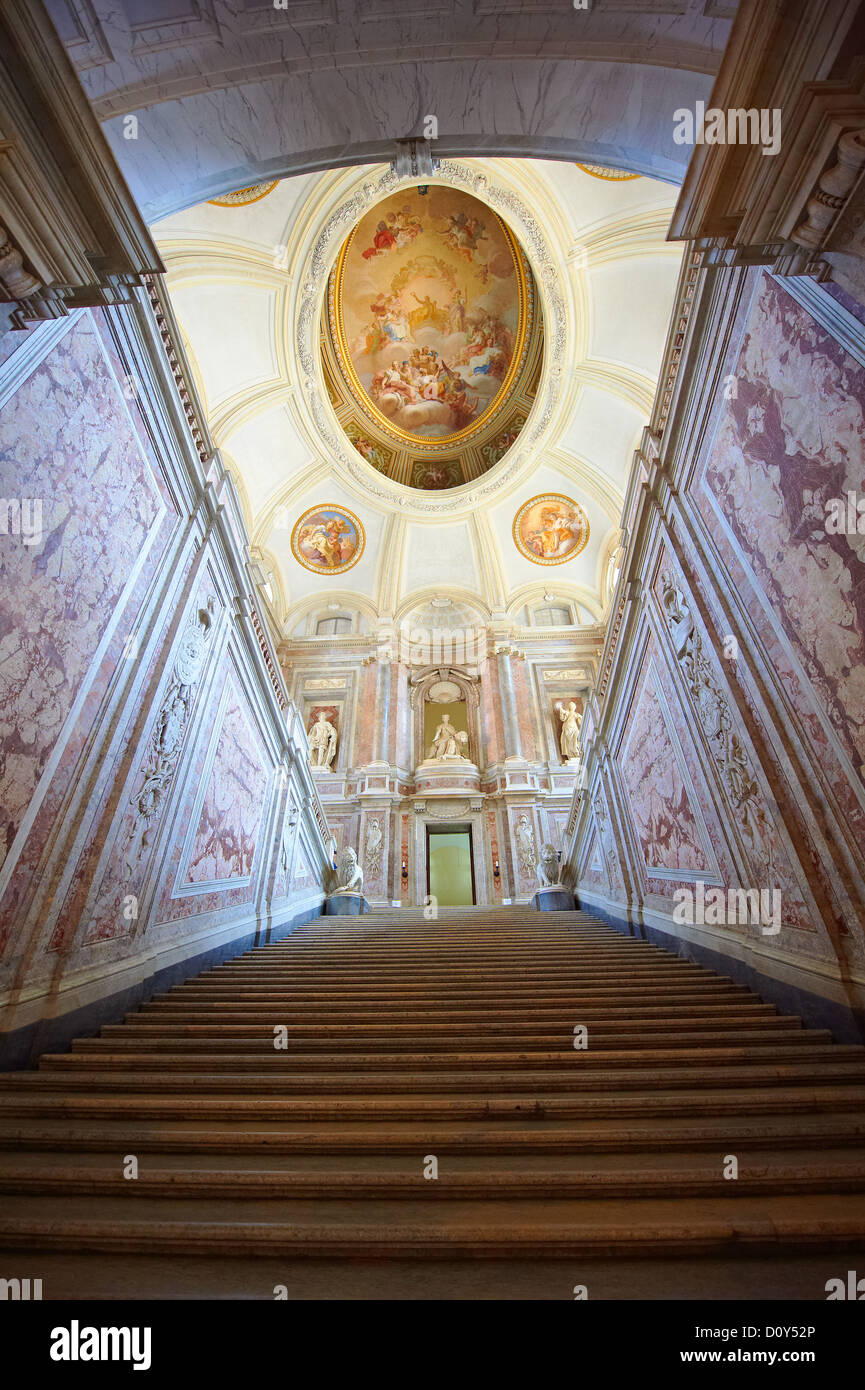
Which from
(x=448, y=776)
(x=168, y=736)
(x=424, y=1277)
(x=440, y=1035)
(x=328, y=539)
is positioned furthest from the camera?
(x=328, y=539)

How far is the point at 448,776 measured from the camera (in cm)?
1410

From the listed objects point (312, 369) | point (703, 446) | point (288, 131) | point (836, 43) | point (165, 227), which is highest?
point (312, 369)

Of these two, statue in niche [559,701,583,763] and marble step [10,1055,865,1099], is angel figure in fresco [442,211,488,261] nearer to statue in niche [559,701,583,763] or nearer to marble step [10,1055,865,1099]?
statue in niche [559,701,583,763]

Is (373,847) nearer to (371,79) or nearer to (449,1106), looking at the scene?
(449,1106)

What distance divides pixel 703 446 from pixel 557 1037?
13.3ft

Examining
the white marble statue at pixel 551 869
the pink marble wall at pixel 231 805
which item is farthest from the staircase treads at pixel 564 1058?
the white marble statue at pixel 551 869

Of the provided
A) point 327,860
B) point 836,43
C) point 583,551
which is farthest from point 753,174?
point 583,551

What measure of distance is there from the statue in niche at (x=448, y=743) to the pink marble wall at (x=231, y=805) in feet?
27.9

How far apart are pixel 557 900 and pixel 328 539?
12.2m

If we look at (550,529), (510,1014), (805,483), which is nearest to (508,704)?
(550,529)

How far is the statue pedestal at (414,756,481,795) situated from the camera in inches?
554

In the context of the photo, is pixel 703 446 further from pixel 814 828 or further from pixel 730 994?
pixel 730 994

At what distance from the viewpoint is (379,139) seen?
3.17 m
